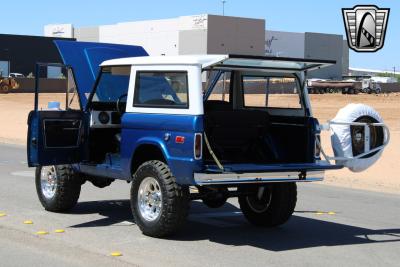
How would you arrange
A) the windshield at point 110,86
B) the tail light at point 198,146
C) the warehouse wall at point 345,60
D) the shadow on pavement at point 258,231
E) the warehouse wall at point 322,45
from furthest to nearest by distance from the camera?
the warehouse wall at point 345,60
the warehouse wall at point 322,45
the windshield at point 110,86
the shadow on pavement at point 258,231
the tail light at point 198,146

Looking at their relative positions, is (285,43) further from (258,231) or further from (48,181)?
(258,231)

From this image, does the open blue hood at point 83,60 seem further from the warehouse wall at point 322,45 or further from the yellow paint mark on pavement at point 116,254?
the warehouse wall at point 322,45

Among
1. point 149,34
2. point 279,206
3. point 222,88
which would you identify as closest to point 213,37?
point 149,34

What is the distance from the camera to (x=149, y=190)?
8.30 m

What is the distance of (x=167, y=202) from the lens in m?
7.91

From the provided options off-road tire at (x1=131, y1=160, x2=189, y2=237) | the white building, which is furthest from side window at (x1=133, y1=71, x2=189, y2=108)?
the white building

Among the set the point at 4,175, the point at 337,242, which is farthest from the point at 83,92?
the point at 4,175

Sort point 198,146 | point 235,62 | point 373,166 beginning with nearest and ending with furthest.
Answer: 1. point 198,146
2. point 235,62
3. point 373,166

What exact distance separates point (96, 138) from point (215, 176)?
2.45 metres

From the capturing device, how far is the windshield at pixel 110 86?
9.64 m

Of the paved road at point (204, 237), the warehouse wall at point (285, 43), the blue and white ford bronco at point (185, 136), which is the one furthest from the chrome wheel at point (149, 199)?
the warehouse wall at point (285, 43)

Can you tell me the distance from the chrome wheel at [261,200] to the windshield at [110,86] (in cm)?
229

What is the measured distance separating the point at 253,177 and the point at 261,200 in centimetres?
166

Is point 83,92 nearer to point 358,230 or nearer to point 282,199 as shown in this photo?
point 282,199
